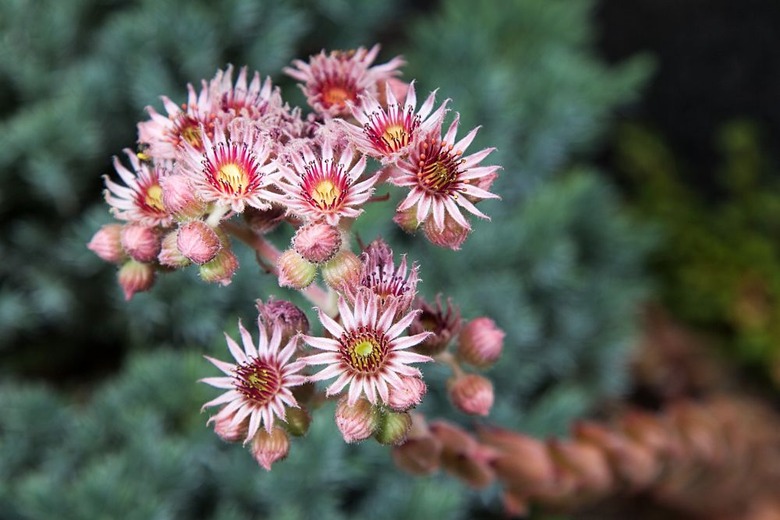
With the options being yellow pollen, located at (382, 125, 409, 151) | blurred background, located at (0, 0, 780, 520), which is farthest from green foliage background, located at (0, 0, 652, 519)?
yellow pollen, located at (382, 125, 409, 151)

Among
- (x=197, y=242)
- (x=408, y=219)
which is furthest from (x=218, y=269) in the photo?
(x=408, y=219)

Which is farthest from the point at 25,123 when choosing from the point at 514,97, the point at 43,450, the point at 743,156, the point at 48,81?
the point at 743,156

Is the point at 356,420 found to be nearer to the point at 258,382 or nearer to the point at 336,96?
the point at 258,382

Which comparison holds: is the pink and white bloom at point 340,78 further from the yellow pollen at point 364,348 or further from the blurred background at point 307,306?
the blurred background at point 307,306

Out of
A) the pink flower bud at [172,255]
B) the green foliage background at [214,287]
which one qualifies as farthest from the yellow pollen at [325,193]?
the green foliage background at [214,287]

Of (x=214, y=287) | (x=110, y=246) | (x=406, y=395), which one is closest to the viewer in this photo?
(x=406, y=395)

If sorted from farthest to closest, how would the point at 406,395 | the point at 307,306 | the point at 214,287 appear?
1. the point at 214,287
2. the point at 307,306
3. the point at 406,395

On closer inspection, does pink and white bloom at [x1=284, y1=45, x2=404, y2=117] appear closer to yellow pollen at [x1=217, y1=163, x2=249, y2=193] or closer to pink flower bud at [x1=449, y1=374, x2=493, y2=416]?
yellow pollen at [x1=217, y1=163, x2=249, y2=193]
